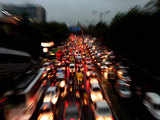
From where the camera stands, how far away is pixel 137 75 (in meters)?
18.9

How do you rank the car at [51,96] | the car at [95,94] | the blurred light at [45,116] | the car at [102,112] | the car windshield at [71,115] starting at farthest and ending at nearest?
1. the car at [95,94]
2. the car at [51,96]
3. the car windshield at [71,115]
4. the blurred light at [45,116]
5. the car at [102,112]

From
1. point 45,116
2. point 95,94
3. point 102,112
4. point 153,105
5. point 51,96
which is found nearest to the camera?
point 45,116

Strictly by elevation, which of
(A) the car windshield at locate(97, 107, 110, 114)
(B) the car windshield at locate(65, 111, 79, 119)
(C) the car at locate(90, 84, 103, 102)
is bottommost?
(B) the car windshield at locate(65, 111, 79, 119)

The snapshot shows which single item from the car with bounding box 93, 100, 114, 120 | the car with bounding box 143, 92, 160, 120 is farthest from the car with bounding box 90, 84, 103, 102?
the car with bounding box 143, 92, 160, 120

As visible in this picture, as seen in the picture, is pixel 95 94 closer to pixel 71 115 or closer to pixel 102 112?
pixel 102 112

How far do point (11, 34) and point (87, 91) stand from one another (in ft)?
67.0

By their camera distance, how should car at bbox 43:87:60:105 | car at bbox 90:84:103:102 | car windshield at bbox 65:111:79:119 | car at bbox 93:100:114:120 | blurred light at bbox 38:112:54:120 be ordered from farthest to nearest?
car at bbox 90:84:103:102 < car at bbox 43:87:60:105 < car windshield at bbox 65:111:79:119 < blurred light at bbox 38:112:54:120 < car at bbox 93:100:114:120

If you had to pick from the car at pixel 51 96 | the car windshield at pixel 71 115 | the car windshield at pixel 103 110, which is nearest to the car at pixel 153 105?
the car windshield at pixel 103 110

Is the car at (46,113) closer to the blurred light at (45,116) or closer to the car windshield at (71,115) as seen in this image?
the blurred light at (45,116)

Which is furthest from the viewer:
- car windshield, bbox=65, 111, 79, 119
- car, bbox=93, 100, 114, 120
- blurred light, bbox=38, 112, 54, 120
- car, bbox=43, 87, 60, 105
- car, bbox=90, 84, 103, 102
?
car, bbox=90, 84, 103, 102

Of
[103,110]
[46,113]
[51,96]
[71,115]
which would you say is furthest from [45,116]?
[103,110]

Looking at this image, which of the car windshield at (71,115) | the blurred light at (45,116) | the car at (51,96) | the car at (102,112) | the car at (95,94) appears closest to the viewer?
the car at (102,112)

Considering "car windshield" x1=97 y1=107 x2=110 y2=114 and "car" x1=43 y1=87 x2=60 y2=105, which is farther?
"car" x1=43 y1=87 x2=60 y2=105

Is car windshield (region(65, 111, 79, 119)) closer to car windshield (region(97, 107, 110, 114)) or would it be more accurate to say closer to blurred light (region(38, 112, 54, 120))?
blurred light (region(38, 112, 54, 120))
